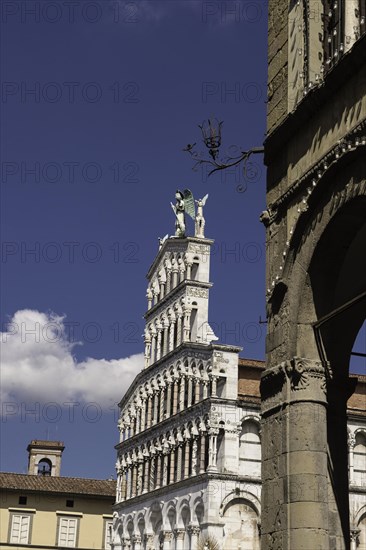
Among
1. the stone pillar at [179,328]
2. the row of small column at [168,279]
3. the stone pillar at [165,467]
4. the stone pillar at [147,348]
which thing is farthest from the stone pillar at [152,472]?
the row of small column at [168,279]

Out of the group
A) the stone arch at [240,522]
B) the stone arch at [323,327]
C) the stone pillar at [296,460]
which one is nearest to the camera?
the stone pillar at [296,460]

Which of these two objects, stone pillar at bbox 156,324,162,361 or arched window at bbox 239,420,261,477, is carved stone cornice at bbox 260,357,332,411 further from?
stone pillar at bbox 156,324,162,361

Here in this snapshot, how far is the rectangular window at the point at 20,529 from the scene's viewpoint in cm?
5581

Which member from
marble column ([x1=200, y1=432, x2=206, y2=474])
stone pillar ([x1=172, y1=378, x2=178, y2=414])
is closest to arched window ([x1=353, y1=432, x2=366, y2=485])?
marble column ([x1=200, y1=432, x2=206, y2=474])

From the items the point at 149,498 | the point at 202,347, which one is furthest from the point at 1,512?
the point at 202,347

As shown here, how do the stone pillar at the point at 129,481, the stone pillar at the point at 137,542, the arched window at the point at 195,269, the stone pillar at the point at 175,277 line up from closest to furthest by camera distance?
1. the arched window at the point at 195,269
2. the stone pillar at the point at 137,542
3. the stone pillar at the point at 175,277
4. the stone pillar at the point at 129,481

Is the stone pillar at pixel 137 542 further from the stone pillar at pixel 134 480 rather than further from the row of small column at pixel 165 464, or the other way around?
the stone pillar at pixel 134 480

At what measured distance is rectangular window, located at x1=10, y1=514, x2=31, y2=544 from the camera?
55.8 meters

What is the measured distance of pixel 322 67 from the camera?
1117 cm

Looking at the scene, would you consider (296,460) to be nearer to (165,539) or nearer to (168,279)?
A: (165,539)

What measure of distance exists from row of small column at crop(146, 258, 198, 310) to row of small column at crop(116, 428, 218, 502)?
7660mm

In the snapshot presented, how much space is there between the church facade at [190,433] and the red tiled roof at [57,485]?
8.93 metres

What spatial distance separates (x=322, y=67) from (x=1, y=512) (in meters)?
49.7

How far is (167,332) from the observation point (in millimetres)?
44500
